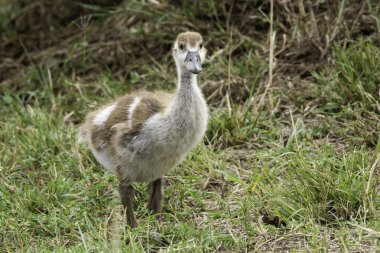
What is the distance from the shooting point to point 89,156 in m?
5.33

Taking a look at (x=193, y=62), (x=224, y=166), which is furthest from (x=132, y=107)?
(x=224, y=166)

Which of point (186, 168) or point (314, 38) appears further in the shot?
point (314, 38)

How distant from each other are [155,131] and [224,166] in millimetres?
891

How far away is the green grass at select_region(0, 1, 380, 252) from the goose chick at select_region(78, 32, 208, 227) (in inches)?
8.3

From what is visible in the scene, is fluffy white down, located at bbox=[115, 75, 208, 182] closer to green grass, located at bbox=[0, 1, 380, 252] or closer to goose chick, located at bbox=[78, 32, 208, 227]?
goose chick, located at bbox=[78, 32, 208, 227]

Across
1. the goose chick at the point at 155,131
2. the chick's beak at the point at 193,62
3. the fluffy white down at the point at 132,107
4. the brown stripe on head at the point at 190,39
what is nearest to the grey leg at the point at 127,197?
the goose chick at the point at 155,131

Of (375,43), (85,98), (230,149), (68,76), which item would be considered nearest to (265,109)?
(230,149)

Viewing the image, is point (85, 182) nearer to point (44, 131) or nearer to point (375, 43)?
point (44, 131)

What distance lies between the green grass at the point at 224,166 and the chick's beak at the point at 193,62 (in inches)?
23.7

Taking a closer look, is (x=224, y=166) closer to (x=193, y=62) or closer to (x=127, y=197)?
(x=127, y=197)

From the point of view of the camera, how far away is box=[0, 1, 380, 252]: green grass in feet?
13.6

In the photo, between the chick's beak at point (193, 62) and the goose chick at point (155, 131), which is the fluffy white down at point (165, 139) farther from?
the chick's beak at point (193, 62)

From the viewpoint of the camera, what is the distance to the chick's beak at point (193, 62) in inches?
169

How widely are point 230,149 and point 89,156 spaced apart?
0.89 metres
